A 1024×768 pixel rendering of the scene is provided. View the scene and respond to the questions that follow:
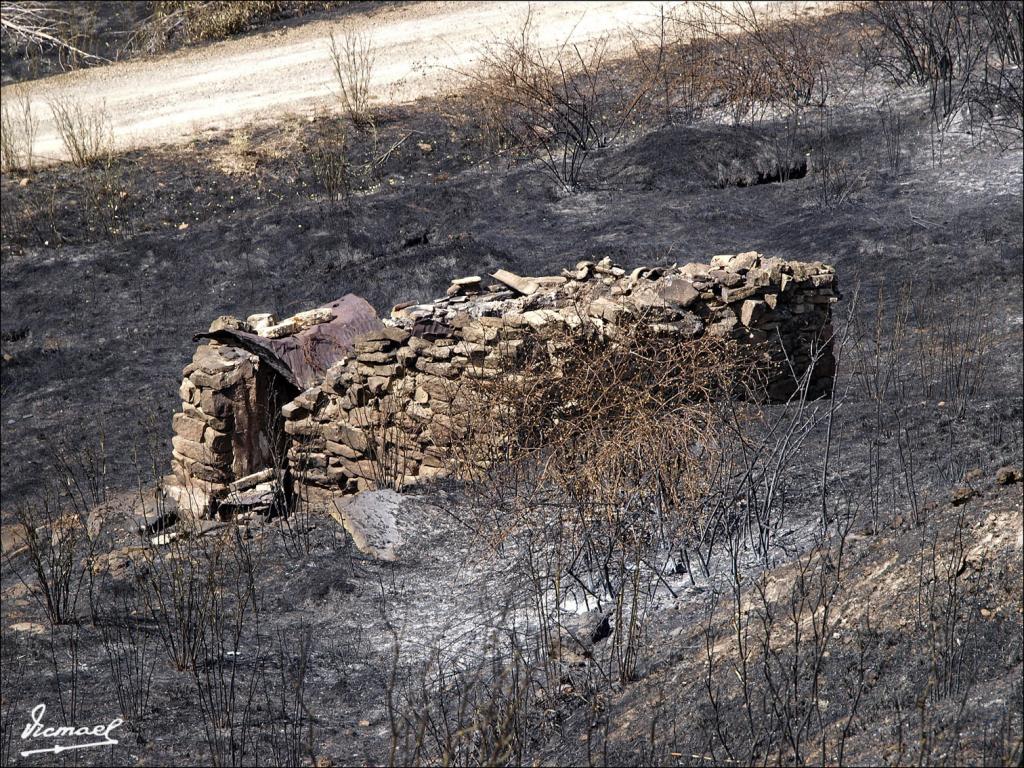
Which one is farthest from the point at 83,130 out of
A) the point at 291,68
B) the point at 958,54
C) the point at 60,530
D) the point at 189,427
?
the point at 958,54

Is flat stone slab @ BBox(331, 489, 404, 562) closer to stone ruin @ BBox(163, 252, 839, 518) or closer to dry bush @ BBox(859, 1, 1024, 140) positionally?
stone ruin @ BBox(163, 252, 839, 518)


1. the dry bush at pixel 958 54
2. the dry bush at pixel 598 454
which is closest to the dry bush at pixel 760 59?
the dry bush at pixel 958 54

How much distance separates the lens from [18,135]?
539 inches

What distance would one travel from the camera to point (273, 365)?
26.9 feet

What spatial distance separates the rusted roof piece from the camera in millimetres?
8141

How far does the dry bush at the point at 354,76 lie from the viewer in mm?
13523

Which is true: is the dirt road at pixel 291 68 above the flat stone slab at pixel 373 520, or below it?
above

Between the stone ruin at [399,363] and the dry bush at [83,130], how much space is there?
565 cm

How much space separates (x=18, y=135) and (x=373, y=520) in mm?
9146

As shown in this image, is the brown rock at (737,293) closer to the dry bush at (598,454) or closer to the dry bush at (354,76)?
the dry bush at (598,454)

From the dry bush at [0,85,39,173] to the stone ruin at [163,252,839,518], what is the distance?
244 inches

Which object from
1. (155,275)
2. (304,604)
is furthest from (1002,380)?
(155,275)

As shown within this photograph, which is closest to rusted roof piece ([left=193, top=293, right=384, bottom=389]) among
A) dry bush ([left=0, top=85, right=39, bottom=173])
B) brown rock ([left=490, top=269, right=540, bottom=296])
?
brown rock ([left=490, top=269, right=540, bottom=296])

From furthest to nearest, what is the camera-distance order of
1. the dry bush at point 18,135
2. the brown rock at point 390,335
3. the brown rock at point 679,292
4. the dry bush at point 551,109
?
the dry bush at point 18,135 → the dry bush at point 551,109 → the brown rock at point 679,292 → the brown rock at point 390,335
